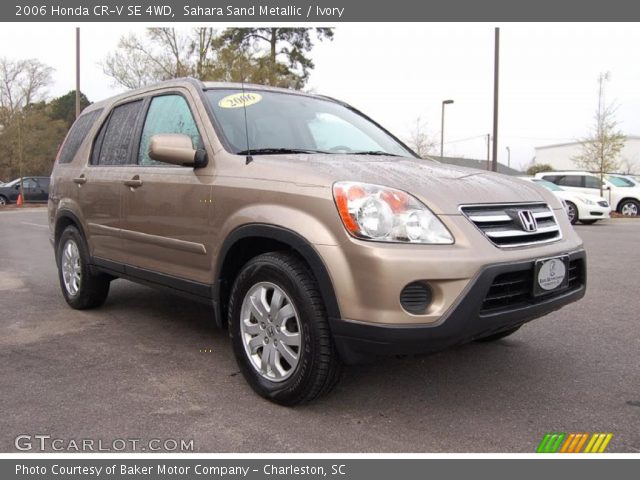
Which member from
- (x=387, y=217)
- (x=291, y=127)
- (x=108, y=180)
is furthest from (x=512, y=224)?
(x=108, y=180)

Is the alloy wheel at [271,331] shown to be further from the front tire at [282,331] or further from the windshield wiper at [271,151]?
the windshield wiper at [271,151]

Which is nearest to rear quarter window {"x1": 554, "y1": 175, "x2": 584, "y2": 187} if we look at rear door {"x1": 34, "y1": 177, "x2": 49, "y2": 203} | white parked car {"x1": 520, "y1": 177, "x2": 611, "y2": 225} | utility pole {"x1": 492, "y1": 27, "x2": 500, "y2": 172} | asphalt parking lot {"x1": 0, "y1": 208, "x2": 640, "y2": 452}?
white parked car {"x1": 520, "y1": 177, "x2": 611, "y2": 225}

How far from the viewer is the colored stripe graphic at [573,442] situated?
2.58 m

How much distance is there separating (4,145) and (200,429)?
110ft

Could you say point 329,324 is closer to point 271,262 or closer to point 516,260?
point 271,262

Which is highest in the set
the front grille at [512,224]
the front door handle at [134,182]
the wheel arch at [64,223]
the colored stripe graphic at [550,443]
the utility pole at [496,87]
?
the utility pole at [496,87]

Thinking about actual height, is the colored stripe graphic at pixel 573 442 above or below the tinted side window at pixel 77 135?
below

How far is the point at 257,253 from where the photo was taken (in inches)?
131

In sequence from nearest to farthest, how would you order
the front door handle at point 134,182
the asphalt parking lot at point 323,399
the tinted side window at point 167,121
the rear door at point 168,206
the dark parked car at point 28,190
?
the asphalt parking lot at point 323,399 < the rear door at point 168,206 < the tinted side window at point 167,121 < the front door handle at point 134,182 < the dark parked car at point 28,190

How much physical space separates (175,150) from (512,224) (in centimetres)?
194

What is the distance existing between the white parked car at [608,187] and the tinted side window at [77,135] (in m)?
15.6

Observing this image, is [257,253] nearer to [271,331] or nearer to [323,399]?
[271,331]

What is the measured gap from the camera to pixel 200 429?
278 centimetres

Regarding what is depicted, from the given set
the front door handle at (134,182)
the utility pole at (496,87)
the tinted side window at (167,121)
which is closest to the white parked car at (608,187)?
the utility pole at (496,87)
